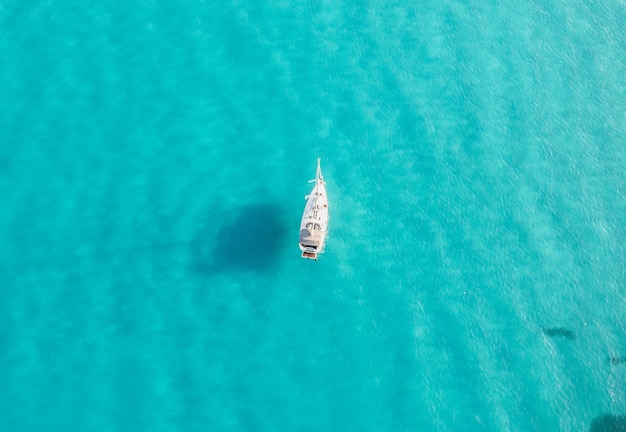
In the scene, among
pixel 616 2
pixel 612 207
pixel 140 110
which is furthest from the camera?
pixel 616 2

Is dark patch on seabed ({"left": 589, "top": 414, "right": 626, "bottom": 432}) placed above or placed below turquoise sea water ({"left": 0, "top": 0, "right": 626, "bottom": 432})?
below

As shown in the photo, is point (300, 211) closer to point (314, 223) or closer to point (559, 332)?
point (314, 223)

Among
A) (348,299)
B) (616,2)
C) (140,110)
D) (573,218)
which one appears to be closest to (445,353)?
(348,299)

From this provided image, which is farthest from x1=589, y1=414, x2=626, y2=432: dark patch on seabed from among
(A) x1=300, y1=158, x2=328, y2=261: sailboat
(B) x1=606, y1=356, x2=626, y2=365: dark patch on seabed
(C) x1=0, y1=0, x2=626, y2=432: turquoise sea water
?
(A) x1=300, y1=158, x2=328, y2=261: sailboat

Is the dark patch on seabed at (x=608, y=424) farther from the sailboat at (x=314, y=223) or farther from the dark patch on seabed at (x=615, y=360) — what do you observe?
the sailboat at (x=314, y=223)

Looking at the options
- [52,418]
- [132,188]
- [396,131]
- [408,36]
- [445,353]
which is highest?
[408,36]

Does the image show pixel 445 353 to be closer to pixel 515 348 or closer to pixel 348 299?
pixel 515 348

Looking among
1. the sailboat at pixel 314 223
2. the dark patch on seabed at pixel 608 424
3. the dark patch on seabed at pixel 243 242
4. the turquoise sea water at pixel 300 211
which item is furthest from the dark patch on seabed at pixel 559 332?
the dark patch on seabed at pixel 243 242

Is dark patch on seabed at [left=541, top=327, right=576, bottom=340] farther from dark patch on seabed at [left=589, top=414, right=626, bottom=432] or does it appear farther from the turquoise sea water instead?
dark patch on seabed at [left=589, top=414, right=626, bottom=432]
